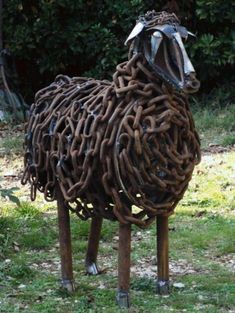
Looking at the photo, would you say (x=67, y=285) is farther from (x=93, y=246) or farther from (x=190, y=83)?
(x=190, y=83)

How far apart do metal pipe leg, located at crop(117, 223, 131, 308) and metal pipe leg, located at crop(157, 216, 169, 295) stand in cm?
29

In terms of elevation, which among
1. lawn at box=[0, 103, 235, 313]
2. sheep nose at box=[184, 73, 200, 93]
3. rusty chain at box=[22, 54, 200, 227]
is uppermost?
sheep nose at box=[184, 73, 200, 93]

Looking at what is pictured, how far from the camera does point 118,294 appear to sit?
4559mm

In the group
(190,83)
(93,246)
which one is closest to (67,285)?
(93,246)

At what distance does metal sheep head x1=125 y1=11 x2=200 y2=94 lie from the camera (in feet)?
13.8

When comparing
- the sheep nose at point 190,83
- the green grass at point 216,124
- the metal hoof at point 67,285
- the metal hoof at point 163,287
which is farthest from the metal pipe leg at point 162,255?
the green grass at point 216,124

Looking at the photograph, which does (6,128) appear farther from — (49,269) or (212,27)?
(49,269)

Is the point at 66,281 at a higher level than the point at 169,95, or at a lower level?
lower

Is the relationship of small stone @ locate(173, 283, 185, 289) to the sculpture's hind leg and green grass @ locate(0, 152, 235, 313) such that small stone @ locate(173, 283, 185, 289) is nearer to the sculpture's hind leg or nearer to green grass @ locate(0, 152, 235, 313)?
green grass @ locate(0, 152, 235, 313)

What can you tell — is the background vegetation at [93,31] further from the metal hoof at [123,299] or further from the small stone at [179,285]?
the metal hoof at [123,299]

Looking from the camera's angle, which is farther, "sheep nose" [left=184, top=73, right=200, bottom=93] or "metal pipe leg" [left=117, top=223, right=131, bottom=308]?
"metal pipe leg" [left=117, top=223, right=131, bottom=308]

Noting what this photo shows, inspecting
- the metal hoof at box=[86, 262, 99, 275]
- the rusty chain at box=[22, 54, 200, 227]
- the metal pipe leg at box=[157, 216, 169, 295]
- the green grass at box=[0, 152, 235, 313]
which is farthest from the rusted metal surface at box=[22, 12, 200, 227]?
the metal hoof at box=[86, 262, 99, 275]

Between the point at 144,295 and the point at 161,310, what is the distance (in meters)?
0.28

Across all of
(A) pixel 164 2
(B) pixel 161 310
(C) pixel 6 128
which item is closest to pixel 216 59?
(A) pixel 164 2
